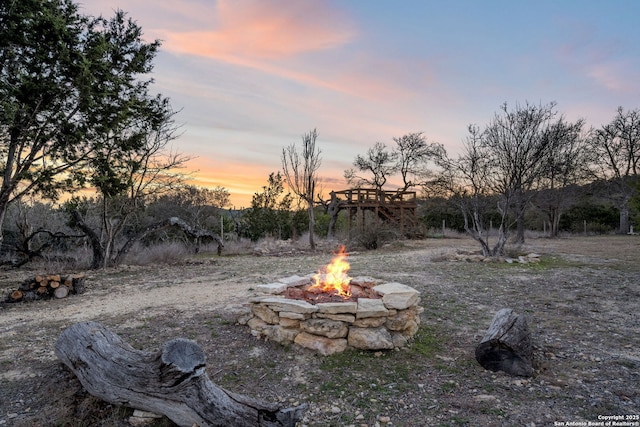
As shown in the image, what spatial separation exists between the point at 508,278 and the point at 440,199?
1789 centimetres

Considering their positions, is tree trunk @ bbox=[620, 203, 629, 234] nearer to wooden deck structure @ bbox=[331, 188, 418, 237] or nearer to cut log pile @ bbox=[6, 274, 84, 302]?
wooden deck structure @ bbox=[331, 188, 418, 237]

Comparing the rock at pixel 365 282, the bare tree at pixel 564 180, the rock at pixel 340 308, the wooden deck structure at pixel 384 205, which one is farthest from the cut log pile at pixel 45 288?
the bare tree at pixel 564 180

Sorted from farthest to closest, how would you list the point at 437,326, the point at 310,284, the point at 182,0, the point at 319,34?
the point at 319,34 → the point at 182,0 → the point at 310,284 → the point at 437,326

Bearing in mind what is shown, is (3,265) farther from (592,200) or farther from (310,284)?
(592,200)

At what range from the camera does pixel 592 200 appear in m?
26.1

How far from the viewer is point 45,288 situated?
679 cm

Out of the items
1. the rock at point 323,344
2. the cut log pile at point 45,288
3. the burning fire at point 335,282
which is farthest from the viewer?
the cut log pile at point 45,288

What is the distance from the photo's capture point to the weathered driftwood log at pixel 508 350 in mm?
3301

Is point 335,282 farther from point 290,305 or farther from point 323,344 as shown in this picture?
point 323,344

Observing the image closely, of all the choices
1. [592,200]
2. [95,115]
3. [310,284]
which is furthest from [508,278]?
[592,200]

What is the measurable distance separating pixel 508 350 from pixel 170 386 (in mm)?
3061

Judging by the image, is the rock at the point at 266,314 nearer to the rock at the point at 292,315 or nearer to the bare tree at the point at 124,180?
the rock at the point at 292,315

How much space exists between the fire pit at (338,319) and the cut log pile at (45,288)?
4918 mm

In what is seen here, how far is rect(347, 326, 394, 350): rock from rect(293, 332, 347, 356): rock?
11cm
